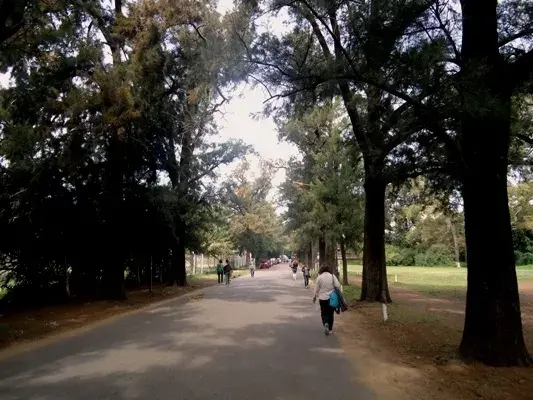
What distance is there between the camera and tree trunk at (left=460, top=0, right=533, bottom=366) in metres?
7.91

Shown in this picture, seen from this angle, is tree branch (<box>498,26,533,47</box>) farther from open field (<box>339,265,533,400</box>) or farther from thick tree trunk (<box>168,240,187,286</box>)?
thick tree trunk (<box>168,240,187,286</box>)

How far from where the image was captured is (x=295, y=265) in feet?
123

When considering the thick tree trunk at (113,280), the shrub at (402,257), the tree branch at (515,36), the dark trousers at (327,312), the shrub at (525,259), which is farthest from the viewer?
the shrub at (402,257)

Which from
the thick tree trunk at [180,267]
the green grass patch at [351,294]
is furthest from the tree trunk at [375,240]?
the thick tree trunk at [180,267]

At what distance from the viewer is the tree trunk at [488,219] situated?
7.91 meters

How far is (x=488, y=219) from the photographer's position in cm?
815

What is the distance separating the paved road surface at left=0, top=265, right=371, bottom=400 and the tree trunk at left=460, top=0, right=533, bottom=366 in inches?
98.5

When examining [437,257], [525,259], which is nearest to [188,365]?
[525,259]

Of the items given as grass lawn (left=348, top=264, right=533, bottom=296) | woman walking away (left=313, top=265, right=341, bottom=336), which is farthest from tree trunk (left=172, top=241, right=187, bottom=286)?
woman walking away (left=313, top=265, right=341, bottom=336)

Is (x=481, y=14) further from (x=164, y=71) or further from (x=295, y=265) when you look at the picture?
(x=295, y=265)

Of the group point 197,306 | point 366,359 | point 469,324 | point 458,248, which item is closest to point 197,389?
point 366,359

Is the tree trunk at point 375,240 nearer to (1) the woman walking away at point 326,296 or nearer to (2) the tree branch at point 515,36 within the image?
(1) the woman walking away at point 326,296

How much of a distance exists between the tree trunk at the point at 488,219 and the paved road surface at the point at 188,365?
2.50m

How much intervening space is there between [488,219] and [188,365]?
18.8 feet
